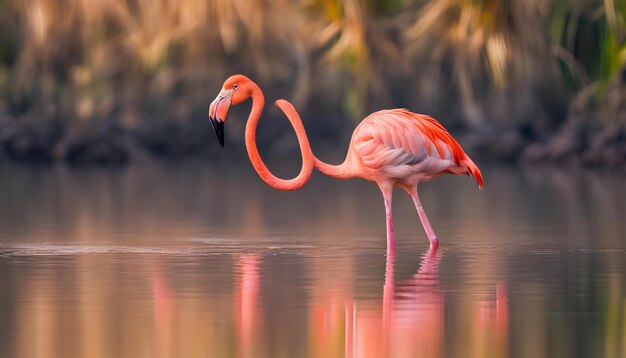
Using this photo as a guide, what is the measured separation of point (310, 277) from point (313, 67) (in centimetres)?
1679

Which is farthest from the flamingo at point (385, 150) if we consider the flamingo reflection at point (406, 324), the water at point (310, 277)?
the flamingo reflection at point (406, 324)

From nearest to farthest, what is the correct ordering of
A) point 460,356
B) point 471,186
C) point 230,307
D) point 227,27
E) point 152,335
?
point 460,356
point 152,335
point 230,307
point 471,186
point 227,27

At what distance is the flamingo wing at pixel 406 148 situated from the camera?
11.4 meters

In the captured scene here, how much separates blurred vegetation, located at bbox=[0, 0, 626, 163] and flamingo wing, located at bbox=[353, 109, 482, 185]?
31.5ft

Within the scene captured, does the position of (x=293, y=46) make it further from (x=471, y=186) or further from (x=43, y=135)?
(x=471, y=186)

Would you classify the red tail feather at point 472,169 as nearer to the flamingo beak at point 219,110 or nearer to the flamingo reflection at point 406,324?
the flamingo beak at point 219,110

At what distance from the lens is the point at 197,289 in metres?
9.12

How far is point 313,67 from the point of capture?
2630 centimetres

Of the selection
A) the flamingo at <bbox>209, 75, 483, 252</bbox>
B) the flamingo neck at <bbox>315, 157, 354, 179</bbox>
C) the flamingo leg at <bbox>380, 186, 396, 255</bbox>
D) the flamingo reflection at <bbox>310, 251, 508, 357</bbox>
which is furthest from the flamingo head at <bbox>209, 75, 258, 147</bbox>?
the flamingo reflection at <bbox>310, 251, 508, 357</bbox>

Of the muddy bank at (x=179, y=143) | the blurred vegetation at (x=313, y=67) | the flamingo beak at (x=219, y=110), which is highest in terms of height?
the blurred vegetation at (x=313, y=67)

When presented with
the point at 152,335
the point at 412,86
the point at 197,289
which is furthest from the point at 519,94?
the point at 152,335

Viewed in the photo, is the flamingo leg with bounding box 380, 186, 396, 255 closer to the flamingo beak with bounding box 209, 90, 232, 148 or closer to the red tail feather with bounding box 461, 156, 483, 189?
the red tail feather with bounding box 461, 156, 483, 189

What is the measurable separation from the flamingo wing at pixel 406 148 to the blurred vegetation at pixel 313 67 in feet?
31.5

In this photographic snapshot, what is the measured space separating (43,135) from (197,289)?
1711 cm
